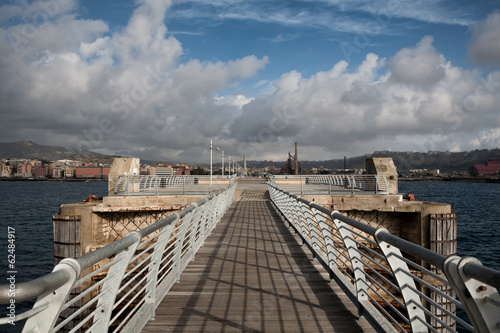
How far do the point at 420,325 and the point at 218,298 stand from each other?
104 inches

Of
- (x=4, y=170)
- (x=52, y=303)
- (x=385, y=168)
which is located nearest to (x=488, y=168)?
(x=385, y=168)

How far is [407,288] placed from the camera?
278 cm

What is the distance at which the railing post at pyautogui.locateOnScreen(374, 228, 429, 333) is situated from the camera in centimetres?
269

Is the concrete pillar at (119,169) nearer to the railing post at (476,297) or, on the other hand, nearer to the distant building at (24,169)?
the railing post at (476,297)

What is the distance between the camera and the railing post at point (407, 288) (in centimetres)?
269

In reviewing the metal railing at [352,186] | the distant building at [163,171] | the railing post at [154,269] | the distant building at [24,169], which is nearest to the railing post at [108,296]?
the railing post at [154,269]

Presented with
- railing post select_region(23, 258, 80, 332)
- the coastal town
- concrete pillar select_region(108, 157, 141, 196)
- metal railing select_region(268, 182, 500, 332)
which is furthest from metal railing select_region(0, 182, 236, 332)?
the coastal town

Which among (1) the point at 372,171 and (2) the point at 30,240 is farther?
(2) the point at 30,240

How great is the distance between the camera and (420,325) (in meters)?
2.70

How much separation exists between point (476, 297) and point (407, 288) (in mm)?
1030

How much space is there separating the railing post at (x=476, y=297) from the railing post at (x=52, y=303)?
204 cm

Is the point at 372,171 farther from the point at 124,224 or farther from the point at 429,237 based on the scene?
the point at 124,224

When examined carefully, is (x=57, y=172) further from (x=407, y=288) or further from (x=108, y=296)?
(x=407, y=288)

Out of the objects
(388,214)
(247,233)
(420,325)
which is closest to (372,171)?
(388,214)
